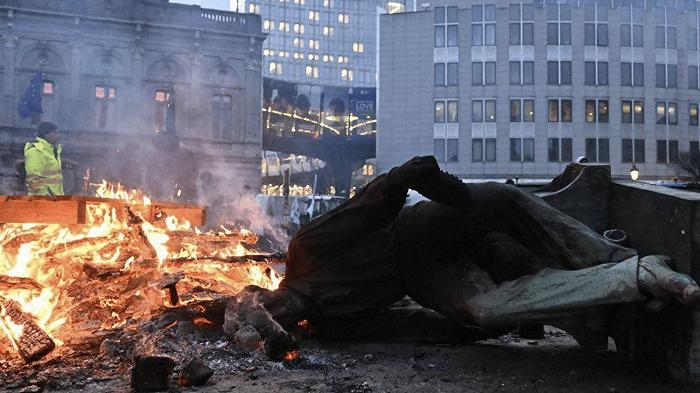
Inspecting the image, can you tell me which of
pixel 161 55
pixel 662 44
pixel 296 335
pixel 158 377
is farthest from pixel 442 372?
pixel 662 44

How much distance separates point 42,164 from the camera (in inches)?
383

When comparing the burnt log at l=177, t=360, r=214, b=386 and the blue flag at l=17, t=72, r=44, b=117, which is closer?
the burnt log at l=177, t=360, r=214, b=386

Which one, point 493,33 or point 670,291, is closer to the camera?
point 670,291

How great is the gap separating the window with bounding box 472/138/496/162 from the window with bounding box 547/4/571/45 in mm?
8378

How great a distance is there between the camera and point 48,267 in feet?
20.4

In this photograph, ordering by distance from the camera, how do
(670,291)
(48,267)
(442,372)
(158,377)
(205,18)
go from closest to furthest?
(670,291), (158,377), (442,372), (48,267), (205,18)

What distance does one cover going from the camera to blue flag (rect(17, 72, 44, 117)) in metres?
32.2

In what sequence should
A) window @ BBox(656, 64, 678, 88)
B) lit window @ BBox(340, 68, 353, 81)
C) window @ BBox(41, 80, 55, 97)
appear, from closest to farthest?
window @ BBox(41, 80, 55, 97) < window @ BBox(656, 64, 678, 88) < lit window @ BBox(340, 68, 353, 81)

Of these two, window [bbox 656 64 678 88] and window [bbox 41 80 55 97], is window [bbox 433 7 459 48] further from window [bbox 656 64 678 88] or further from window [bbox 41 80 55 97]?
window [bbox 41 80 55 97]

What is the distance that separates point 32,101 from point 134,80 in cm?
589

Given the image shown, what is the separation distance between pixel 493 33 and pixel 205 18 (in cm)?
2035

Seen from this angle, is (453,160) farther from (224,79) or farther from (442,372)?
(442,372)

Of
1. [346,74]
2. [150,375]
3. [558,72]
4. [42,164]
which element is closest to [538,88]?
[558,72]

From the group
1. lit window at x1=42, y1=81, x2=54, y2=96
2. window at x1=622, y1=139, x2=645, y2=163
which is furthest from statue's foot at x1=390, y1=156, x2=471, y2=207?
window at x1=622, y1=139, x2=645, y2=163
